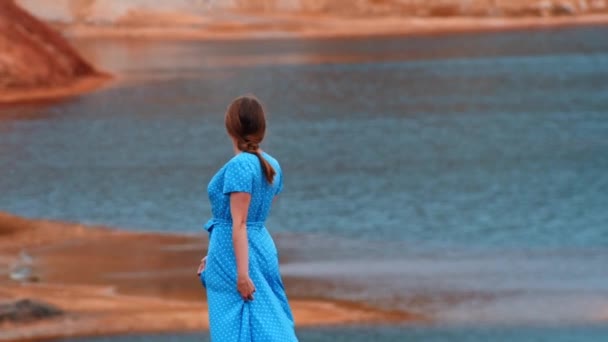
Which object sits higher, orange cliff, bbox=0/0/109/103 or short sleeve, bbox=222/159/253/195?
orange cliff, bbox=0/0/109/103

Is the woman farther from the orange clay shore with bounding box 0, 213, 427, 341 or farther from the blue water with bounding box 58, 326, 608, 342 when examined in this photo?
the orange clay shore with bounding box 0, 213, 427, 341

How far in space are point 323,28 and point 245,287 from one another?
6551 cm

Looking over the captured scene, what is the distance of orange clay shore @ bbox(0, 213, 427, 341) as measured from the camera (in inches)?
377

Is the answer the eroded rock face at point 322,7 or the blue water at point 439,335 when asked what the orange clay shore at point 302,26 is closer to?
the eroded rock face at point 322,7

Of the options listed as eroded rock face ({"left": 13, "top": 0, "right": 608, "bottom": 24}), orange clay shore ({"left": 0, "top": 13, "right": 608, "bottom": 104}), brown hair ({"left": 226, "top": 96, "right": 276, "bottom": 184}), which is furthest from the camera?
eroded rock face ({"left": 13, "top": 0, "right": 608, "bottom": 24})

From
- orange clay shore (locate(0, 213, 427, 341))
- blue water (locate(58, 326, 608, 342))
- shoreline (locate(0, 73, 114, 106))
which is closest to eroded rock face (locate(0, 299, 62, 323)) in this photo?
orange clay shore (locate(0, 213, 427, 341))

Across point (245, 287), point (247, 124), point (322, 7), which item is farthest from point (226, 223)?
point (322, 7)

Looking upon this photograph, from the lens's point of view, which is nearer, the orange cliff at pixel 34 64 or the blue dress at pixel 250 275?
the blue dress at pixel 250 275

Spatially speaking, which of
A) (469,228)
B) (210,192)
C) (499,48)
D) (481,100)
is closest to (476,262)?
(469,228)

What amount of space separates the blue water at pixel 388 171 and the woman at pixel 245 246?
4.59 meters

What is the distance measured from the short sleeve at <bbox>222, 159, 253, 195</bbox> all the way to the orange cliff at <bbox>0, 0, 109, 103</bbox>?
93.9 feet

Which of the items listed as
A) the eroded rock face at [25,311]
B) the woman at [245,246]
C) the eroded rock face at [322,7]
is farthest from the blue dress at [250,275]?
the eroded rock face at [322,7]

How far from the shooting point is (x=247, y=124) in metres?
5.18

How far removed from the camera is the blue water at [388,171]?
11.5 meters
